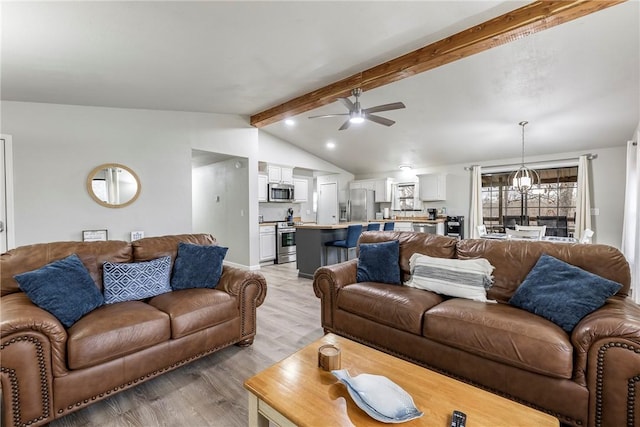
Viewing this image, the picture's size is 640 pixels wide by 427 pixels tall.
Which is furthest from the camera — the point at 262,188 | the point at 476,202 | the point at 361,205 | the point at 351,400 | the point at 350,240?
the point at 361,205

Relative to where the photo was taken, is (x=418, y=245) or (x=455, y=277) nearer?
(x=455, y=277)

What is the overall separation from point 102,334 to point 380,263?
7.34 ft

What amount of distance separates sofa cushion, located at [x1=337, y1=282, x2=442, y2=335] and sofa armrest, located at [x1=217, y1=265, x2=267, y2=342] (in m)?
0.75

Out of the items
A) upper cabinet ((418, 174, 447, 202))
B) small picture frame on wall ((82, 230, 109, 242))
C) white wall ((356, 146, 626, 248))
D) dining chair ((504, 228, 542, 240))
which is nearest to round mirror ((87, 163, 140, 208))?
small picture frame on wall ((82, 230, 109, 242))

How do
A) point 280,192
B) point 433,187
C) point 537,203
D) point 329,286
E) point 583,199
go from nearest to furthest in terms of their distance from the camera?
point 329,286, point 583,199, point 537,203, point 280,192, point 433,187

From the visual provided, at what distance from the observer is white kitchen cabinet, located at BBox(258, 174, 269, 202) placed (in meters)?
6.43

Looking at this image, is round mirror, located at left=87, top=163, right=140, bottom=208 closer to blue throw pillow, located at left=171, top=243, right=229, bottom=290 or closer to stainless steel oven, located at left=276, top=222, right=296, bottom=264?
blue throw pillow, located at left=171, top=243, right=229, bottom=290

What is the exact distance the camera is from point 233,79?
3.64m

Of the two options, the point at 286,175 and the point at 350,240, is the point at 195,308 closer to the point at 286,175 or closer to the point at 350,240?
the point at 350,240

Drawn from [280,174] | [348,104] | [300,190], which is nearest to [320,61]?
[348,104]

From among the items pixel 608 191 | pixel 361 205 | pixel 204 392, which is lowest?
pixel 204 392

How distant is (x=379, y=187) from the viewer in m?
8.16

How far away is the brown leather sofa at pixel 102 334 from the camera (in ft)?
4.83

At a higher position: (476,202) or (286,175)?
(286,175)
